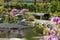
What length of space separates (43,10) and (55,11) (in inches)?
50.9

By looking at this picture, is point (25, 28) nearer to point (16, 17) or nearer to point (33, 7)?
point (16, 17)

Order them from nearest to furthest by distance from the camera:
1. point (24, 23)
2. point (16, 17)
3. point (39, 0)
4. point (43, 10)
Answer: point (24, 23)
point (16, 17)
point (43, 10)
point (39, 0)

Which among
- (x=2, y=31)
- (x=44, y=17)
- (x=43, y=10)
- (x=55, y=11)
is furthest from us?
(x=43, y=10)

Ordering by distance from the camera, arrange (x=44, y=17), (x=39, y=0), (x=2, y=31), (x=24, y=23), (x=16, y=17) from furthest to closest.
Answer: (x=39, y=0) < (x=44, y=17) < (x=16, y=17) < (x=24, y=23) < (x=2, y=31)

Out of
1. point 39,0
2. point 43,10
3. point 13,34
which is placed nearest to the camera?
point 13,34

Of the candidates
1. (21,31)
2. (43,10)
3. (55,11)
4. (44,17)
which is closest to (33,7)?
(43,10)

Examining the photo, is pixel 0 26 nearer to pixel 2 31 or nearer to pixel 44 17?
pixel 2 31

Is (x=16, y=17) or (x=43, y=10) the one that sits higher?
(x=16, y=17)

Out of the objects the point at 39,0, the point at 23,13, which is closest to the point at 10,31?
the point at 23,13

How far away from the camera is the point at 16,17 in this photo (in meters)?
7.13

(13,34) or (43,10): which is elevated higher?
(13,34)

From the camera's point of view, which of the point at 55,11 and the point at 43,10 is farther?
the point at 43,10

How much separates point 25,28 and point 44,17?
9.61 feet

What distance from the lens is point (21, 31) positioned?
5918 millimetres
